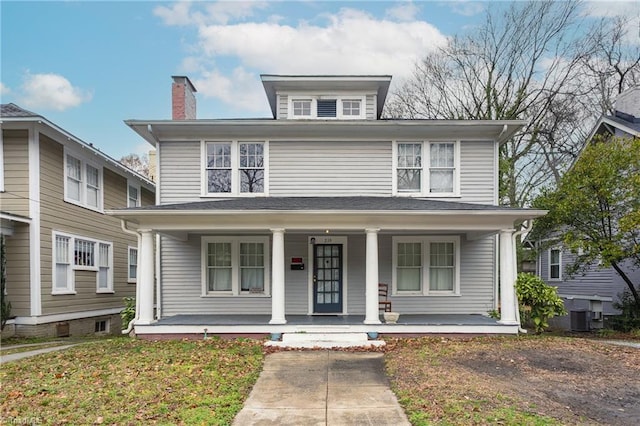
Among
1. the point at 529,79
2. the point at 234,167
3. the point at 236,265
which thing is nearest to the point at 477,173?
the point at 234,167

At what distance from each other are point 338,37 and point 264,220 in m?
11.6

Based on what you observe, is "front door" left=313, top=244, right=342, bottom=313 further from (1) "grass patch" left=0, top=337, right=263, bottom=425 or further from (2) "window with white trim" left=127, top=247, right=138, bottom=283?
(2) "window with white trim" left=127, top=247, right=138, bottom=283

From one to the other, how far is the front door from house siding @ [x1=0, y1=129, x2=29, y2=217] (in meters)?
7.46

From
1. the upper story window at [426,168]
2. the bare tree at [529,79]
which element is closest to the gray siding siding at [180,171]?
the upper story window at [426,168]

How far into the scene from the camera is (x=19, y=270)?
1053 centimetres

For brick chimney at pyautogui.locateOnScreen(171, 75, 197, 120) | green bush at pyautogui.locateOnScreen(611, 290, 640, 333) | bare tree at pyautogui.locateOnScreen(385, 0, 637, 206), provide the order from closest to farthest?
1. green bush at pyautogui.locateOnScreen(611, 290, 640, 333)
2. brick chimney at pyautogui.locateOnScreen(171, 75, 197, 120)
3. bare tree at pyautogui.locateOnScreen(385, 0, 637, 206)

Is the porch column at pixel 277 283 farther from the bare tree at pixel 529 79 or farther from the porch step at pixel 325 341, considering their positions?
the bare tree at pixel 529 79

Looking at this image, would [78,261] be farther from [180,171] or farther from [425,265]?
[425,265]

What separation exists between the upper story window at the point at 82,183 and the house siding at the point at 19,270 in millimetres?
1714

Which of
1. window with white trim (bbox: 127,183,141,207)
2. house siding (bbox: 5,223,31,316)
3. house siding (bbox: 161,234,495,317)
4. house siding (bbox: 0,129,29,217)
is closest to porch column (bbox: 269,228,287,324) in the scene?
house siding (bbox: 161,234,495,317)

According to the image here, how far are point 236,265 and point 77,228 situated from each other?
5190mm

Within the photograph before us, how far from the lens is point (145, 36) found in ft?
47.3

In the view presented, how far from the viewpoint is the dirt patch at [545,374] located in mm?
5023

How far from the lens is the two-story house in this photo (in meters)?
10.5
